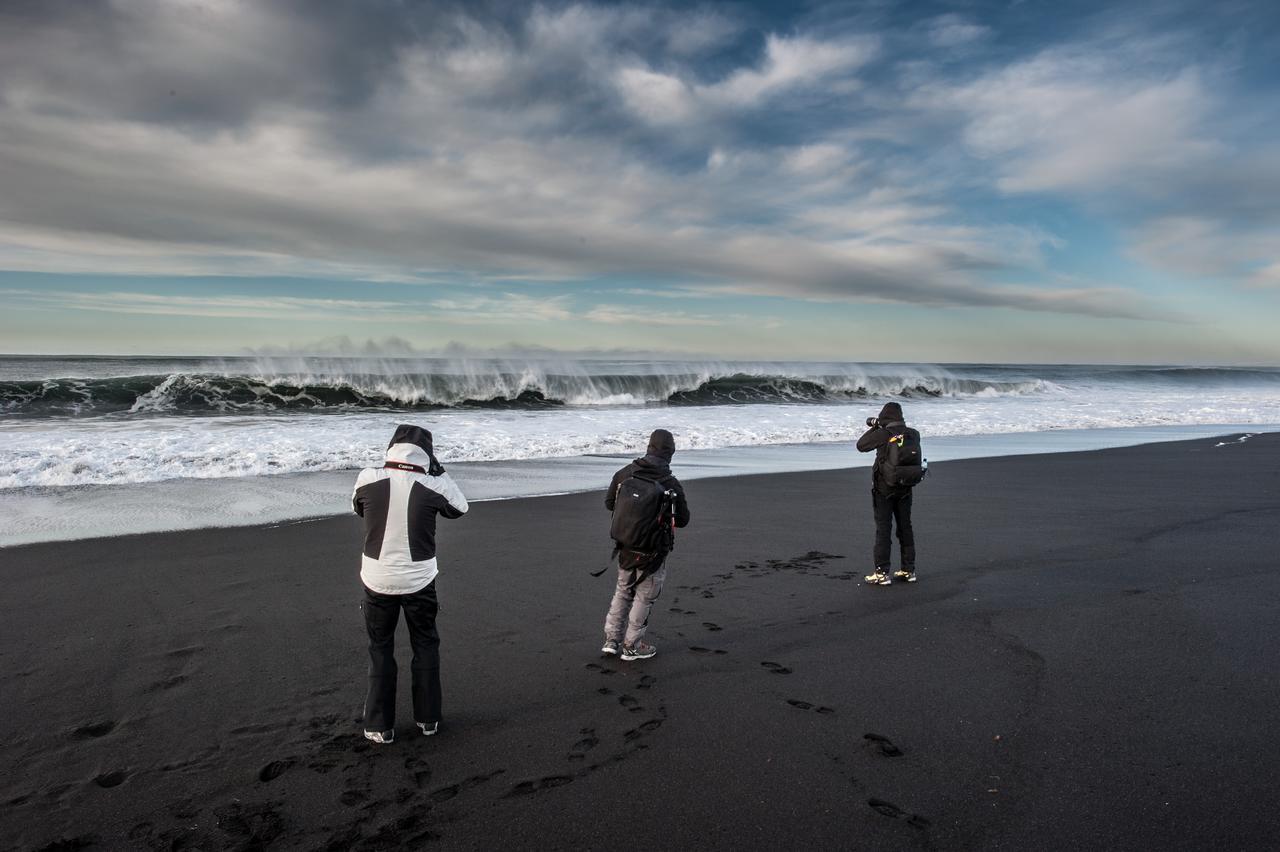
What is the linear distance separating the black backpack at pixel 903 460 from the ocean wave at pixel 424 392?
2319cm

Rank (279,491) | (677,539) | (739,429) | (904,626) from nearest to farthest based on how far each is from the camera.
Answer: (904,626)
(677,539)
(279,491)
(739,429)

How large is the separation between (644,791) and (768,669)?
158 cm

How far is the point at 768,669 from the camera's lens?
4754mm

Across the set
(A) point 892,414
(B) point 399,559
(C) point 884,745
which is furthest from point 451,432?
(C) point 884,745

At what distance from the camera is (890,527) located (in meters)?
6.78

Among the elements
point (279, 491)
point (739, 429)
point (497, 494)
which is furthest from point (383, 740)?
point (739, 429)

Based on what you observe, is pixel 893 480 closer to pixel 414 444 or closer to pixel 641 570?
pixel 641 570

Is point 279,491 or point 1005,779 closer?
point 1005,779

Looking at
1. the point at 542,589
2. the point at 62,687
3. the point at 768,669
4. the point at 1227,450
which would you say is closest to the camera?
the point at 62,687

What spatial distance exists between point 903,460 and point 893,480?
7.8 inches

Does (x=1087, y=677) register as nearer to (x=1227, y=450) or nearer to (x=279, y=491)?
(x=279, y=491)

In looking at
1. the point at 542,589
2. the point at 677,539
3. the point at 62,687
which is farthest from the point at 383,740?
the point at 677,539

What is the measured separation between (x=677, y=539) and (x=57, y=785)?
5.74 meters

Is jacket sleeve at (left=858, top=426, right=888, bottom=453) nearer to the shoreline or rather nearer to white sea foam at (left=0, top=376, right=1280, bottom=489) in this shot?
the shoreline
